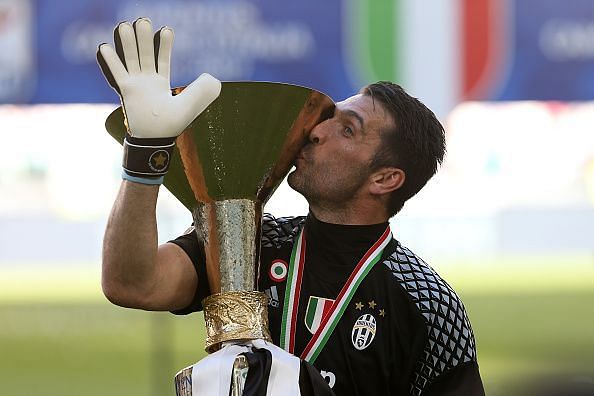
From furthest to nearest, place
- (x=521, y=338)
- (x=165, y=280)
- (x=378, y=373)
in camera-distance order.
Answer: (x=521, y=338) → (x=378, y=373) → (x=165, y=280)

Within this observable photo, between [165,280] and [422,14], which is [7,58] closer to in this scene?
[422,14]

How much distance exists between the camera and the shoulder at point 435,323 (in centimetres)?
293

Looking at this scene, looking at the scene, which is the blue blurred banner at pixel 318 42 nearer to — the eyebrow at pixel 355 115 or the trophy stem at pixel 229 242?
the eyebrow at pixel 355 115

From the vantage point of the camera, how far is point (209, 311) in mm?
2725

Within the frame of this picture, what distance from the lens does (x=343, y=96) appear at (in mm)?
5883

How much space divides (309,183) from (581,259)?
3.25 meters

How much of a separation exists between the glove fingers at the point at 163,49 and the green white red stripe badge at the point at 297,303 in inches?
26.0

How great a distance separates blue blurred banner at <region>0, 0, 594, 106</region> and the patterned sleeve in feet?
9.81

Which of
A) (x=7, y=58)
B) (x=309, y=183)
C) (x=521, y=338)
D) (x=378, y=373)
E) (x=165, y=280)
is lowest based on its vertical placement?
(x=521, y=338)

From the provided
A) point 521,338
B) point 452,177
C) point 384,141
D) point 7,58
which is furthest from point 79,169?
point 384,141

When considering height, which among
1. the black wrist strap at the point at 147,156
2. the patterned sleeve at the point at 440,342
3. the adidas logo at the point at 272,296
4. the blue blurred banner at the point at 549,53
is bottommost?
the patterned sleeve at the point at 440,342

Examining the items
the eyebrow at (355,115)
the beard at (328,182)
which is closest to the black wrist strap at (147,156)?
the beard at (328,182)

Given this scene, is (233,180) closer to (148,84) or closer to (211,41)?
(148,84)

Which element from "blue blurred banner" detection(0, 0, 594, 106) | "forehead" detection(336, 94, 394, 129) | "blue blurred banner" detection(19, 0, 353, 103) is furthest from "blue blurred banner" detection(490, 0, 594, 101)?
"forehead" detection(336, 94, 394, 129)
